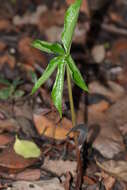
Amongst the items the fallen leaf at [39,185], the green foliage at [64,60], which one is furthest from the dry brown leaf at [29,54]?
the green foliage at [64,60]

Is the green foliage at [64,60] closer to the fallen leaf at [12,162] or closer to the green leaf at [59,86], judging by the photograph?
the green leaf at [59,86]

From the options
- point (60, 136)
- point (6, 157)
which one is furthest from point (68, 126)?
point (6, 157)

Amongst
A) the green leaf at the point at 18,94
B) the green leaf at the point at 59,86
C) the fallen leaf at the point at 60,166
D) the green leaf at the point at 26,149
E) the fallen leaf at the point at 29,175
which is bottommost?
the fallen leaf at the point at 29,175

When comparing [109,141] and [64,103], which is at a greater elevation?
[64,103]

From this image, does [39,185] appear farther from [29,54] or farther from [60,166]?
[29,54]

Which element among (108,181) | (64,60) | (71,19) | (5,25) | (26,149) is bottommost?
(108,181)

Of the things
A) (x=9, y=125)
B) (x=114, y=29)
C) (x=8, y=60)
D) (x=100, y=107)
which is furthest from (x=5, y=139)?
(x=114, y=29)

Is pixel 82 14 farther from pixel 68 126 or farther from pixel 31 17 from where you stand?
pixel 68 126
